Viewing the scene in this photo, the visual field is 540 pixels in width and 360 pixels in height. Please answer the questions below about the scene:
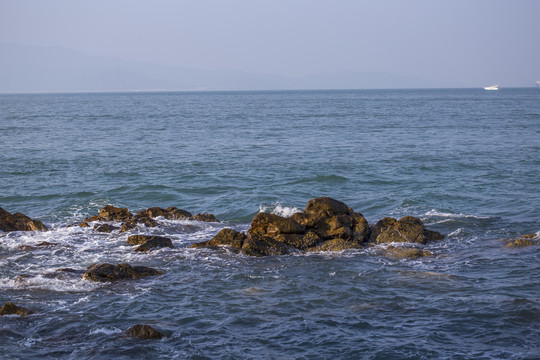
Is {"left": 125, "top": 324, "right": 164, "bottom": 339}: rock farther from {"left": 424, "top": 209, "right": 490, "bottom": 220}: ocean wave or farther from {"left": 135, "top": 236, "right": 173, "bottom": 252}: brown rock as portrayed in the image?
{"left": 424, "top": 209, "right": 490, "bottom": 220}: ocean wave

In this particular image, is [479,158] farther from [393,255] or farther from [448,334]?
[448,334]

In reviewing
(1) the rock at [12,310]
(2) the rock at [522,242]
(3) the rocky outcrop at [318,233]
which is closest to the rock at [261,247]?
(3) the rocky outcrop at [318,233]

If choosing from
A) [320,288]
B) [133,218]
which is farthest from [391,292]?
[133,218]

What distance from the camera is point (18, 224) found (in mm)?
22625

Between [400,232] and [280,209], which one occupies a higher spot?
[400,232]

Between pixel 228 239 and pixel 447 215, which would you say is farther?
pixel 447 215

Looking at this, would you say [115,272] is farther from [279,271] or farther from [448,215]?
[448,215]

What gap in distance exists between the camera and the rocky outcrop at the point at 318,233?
62.9 ft

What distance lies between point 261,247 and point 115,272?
4.91 m

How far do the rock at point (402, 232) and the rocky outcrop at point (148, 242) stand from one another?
739cm

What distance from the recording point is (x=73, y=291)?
1518 centimetres

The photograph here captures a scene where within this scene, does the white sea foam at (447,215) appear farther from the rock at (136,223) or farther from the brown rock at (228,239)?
the rock at (136,223)

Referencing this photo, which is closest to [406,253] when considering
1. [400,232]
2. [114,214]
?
[400,232]

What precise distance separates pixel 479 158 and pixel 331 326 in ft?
103
